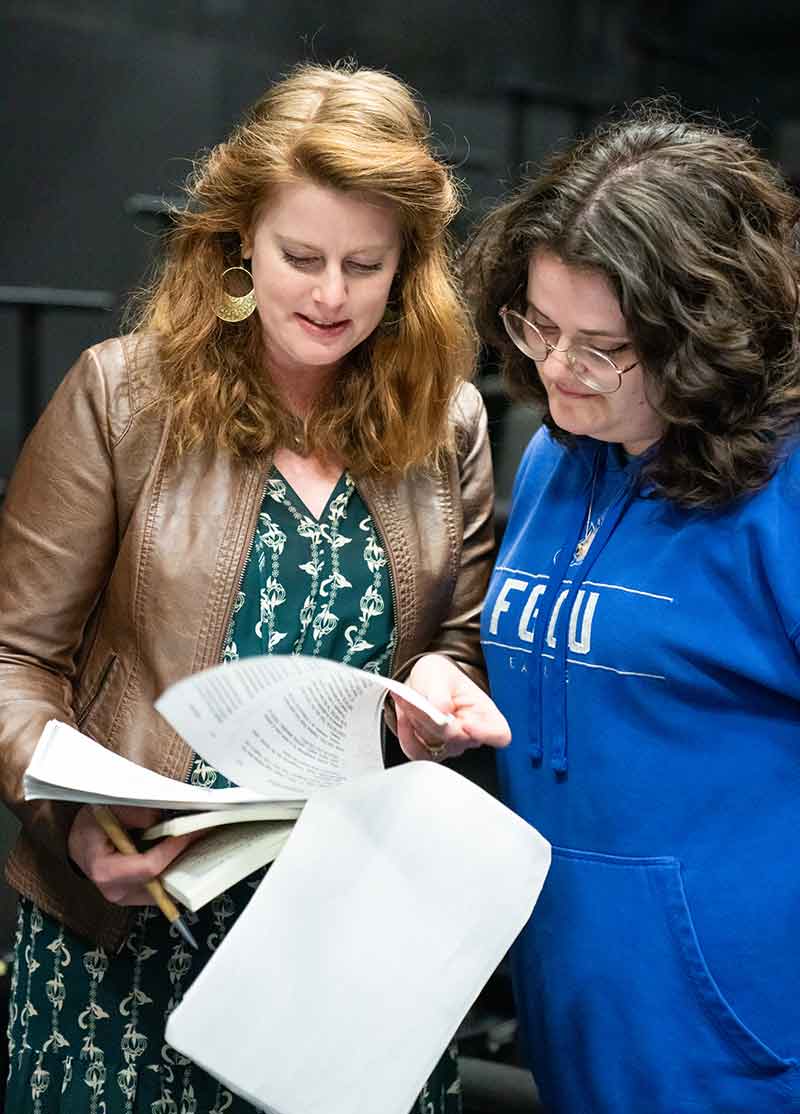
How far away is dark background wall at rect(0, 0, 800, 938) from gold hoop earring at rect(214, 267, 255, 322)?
1.19 metres

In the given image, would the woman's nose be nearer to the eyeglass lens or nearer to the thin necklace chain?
the eyeglass lens

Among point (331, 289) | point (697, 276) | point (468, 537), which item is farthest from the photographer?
point (468, 537)

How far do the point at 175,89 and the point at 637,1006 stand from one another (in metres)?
2.83

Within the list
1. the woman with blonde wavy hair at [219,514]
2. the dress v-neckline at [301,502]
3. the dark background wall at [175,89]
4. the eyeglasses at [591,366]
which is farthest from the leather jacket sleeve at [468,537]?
the dark background wall at [175,89]

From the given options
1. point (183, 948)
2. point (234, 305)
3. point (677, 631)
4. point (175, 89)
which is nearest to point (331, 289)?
point (234, 305)

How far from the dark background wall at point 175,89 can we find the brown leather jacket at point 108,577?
1270 millimetres

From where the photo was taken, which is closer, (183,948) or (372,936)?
(372,936)

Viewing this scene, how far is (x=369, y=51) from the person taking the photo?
13.1 ft

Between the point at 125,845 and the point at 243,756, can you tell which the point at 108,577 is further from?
the point at 243,756

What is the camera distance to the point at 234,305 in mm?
1659

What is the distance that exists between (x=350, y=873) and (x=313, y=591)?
375 millimetres

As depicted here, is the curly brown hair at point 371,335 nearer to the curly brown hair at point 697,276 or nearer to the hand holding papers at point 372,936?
the curly brown hair at point 697,276

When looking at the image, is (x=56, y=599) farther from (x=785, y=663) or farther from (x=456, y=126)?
(x=456, y=126)

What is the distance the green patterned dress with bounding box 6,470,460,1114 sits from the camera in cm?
162
